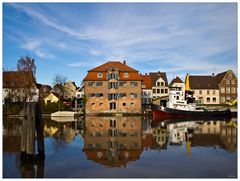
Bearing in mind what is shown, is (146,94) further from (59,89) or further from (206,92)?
(59,89)

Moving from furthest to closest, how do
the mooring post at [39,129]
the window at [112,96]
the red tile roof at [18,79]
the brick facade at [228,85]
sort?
the brick facade at [228,85]
the window at [112,96]
the red tile roof at [18,79]
the mooring post at [39,129]

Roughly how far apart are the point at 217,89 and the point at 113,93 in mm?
32358

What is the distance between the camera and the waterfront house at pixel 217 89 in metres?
65.6

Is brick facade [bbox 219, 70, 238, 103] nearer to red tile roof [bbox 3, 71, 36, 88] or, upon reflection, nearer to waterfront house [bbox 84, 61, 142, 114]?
waterfront house [bbox 84, 61, 142, 114]

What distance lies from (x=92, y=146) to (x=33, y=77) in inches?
1292

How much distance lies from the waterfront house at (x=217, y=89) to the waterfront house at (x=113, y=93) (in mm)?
25191

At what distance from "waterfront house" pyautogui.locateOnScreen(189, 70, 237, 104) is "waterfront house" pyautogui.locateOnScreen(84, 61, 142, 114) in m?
25.2

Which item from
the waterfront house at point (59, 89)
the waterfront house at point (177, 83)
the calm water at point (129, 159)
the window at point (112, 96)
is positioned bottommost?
the calm water at point (129, 159)

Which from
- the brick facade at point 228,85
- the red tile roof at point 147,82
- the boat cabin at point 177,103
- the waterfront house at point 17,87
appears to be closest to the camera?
the waterfront house at point 17,87

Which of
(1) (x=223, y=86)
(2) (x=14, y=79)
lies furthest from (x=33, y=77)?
(1) (x=223, y=86)

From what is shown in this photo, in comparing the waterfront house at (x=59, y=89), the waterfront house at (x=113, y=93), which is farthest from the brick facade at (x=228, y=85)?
the waterfront house at (x=59, y=89)

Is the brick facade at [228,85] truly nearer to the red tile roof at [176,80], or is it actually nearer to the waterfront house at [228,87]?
the waterfront house at [228,87]

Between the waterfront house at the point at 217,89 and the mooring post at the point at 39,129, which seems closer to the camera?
the mooring post at the point at 39,129

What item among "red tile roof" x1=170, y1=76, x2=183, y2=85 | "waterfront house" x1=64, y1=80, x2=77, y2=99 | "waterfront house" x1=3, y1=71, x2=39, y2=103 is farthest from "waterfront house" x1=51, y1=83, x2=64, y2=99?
"red tile roof" x1=170, y1=76, x2=183, y2=85
